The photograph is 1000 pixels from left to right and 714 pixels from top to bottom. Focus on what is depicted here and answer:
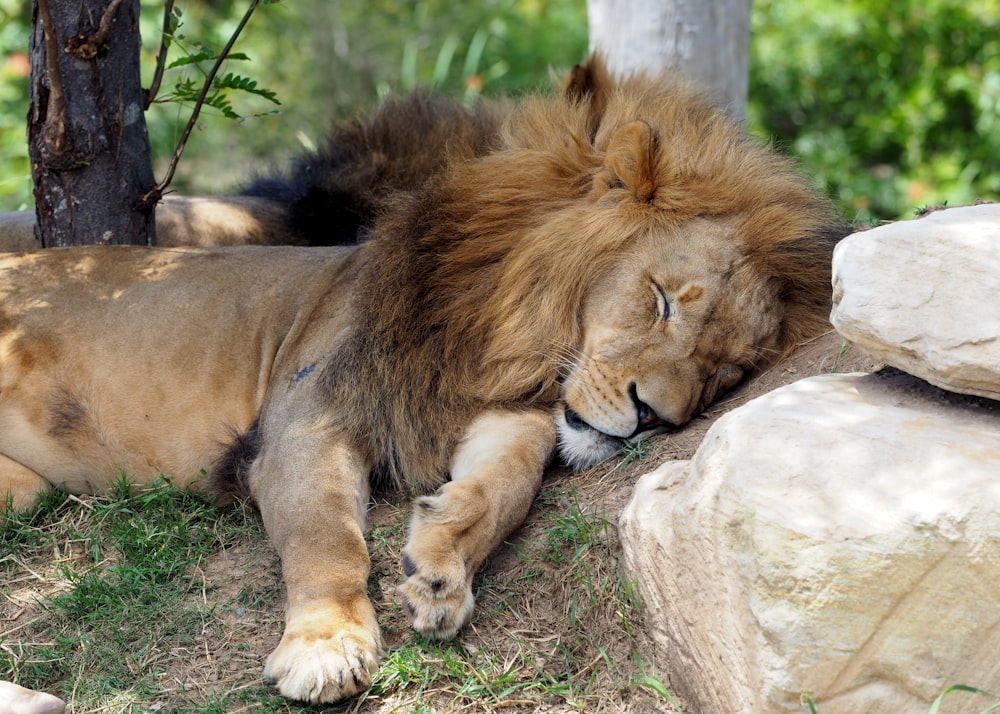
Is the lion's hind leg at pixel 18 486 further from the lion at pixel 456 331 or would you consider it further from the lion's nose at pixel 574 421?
the lion's nose at pixel 574 421

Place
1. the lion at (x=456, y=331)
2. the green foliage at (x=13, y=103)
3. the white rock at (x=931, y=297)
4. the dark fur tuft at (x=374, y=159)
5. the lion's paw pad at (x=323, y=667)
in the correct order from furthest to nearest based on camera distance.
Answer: the green foliage at (x=13, y=103) → the dark fur tuft at (x=374, y=159) → the lion at (x=456, y=331) → the lion's paw pad at (x=323, y=667) → the white rock at (x=931, y=297)

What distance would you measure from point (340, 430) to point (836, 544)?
1.60 meters

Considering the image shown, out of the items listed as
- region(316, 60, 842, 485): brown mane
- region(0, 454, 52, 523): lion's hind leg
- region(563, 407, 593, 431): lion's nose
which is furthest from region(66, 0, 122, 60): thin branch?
region(563, 407, 593, 431): lion's nose

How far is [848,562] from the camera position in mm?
2025

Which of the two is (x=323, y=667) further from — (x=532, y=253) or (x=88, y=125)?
(x=88, y=125)

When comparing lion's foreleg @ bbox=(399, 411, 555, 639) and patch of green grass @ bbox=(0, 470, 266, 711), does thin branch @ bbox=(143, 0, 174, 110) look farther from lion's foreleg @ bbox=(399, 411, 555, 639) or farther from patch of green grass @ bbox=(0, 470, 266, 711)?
lion's foreleg @ bbox=(399, 411, 555, 639)

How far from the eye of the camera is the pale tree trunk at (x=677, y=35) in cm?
509

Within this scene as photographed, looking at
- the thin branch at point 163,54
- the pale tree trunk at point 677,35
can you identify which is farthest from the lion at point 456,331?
the pale tree trunk at point 677,35

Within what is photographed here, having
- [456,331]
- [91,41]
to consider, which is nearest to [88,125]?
[91,41]

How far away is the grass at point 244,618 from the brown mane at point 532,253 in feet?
1.19

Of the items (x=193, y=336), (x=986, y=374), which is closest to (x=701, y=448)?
(x=986, y=374)

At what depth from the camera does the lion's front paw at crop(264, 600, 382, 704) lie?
8.00 ft

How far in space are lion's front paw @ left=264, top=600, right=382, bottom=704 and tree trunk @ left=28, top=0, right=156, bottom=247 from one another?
81.5 inches

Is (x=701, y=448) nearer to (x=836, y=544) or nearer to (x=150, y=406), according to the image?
(x=836, y=544)
